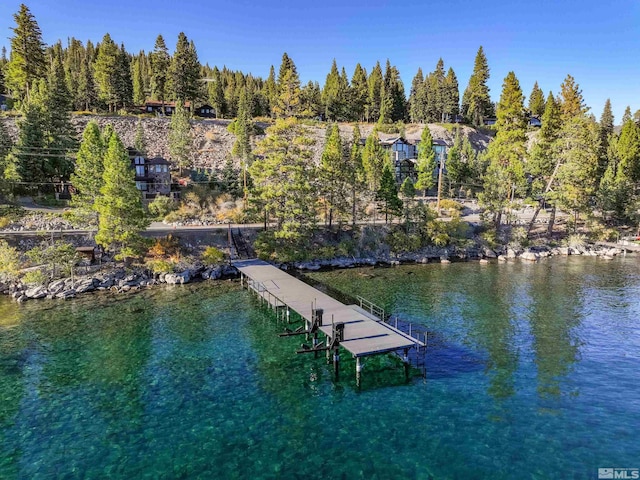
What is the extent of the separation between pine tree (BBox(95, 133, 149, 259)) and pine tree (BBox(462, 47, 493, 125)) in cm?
10082

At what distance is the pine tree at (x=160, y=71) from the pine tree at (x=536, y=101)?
98222 mm

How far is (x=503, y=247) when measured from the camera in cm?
5525

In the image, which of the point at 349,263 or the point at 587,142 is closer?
the point at 349,263

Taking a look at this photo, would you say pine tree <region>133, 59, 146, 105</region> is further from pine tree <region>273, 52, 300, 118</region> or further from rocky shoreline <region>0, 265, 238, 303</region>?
rocky shoreline <region>0, 265, 238, 303</region>

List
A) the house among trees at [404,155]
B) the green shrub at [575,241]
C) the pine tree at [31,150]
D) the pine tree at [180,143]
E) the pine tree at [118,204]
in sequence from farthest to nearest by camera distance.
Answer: the house among trees at [404,155] → the pine tree at [180,143] → the green shrub at [575,241] → the pine tree at [31,150] → the pine tree at [118,204]

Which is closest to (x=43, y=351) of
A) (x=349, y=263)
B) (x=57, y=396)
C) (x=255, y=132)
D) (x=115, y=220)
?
(x=57, y=396)

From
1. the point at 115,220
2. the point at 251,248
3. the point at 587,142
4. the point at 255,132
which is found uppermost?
the point at 255,132

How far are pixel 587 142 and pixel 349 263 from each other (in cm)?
3512

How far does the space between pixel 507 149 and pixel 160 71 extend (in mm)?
79767

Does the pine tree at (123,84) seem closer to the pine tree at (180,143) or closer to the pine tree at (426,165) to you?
the pine tree at (180,143)

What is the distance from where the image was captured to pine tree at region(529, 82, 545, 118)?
114 m

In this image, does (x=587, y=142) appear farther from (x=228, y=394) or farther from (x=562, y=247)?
(x=228, y=394)

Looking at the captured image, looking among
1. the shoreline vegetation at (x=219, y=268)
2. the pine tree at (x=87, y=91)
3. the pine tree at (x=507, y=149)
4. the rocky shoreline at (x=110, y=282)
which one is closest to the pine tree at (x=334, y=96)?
the pine tree at (x=87, y=91)
